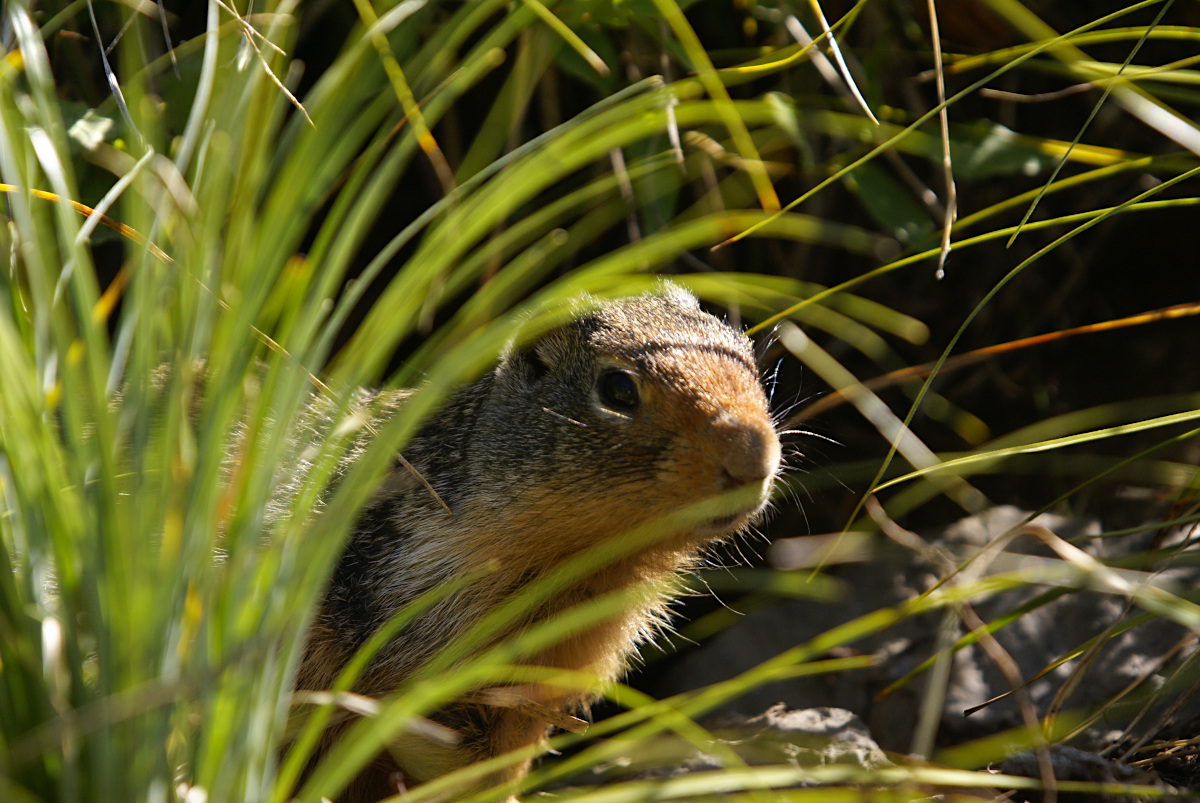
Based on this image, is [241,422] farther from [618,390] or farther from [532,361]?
[618,390]

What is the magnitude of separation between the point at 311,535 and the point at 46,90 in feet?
2.86

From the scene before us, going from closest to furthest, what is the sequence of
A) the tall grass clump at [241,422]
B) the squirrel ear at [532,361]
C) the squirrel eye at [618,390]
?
the tall grass clump at [241,422], the squirrel eye at [618,390], the squirrel ear at [532,361]

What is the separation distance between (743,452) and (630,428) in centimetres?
36

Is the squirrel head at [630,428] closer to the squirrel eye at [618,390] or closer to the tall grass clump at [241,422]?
the squirrel eye at [618,390]

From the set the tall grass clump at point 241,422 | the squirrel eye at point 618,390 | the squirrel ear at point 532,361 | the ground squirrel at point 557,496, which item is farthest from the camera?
the squirrel ear at point 532,361

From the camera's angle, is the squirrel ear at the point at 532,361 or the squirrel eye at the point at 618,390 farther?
the squirrel ear at the point at 532,361

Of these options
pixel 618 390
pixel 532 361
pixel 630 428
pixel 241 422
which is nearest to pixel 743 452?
pixel 630 428

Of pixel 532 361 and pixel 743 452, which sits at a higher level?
pixel 743 452

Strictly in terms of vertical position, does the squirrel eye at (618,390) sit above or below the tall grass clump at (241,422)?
below

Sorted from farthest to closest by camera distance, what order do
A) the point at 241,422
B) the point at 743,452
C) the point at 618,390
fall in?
the point at 241,422 → the point at 618,390 → the point at 743,452

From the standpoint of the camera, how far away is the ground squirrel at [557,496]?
2408 mm

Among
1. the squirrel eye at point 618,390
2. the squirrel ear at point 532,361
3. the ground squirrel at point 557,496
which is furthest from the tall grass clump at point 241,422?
the squirrel ear at point 532,361

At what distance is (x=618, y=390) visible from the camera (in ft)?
8.59

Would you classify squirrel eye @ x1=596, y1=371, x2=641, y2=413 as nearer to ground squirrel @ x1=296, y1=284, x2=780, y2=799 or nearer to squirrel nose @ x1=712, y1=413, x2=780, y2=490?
ground squirrel @ x1=296, y1=284, x2=780, y2=799
